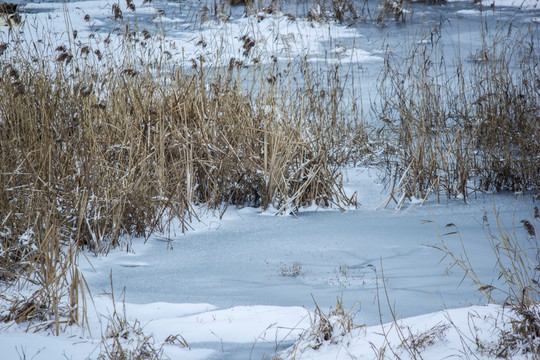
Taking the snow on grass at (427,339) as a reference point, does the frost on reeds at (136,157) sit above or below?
above

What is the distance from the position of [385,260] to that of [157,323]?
4.40 ft

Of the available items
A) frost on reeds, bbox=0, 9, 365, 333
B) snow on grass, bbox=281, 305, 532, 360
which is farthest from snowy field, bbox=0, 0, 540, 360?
frost on reeds, bbox=0, 9, 365, 333

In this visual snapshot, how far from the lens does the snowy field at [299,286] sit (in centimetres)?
201

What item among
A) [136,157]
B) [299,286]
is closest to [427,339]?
[299,286]

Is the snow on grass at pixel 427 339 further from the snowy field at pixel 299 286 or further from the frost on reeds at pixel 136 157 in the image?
the frost on reeds at pixel 136 157

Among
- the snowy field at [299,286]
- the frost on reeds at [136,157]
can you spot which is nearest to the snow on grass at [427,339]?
the snowy field at [299,286]

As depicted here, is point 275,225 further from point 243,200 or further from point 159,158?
point 159,158

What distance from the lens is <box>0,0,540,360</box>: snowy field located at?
2.01 m

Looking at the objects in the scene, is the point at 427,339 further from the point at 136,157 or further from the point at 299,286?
the point at 136,157

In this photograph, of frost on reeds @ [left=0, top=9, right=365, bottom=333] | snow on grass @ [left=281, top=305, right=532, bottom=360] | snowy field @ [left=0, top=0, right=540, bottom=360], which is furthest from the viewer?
frost on reeds @ [left=0, top=9, right=365, bottom=333]

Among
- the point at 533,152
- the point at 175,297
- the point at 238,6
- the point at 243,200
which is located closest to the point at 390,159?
the point at 533,152

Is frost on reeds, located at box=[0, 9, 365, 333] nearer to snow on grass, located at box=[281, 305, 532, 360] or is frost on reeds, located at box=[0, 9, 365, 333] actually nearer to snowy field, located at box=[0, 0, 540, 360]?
snowy field, located at box=[0, 0, 540, 360]

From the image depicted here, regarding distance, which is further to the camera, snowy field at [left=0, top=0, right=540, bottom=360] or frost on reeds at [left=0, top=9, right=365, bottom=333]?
frost on reeds at [left=0, top=9, right=365, bottom=333]

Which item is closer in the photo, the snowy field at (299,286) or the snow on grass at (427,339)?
the snow on grass at (427,339)
